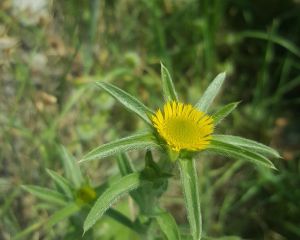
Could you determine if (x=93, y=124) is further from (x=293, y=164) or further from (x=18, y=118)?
(x=293, y=164)

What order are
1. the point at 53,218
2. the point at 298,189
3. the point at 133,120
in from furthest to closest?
the point at 133,120
the point at 298,189
the point at 53,218

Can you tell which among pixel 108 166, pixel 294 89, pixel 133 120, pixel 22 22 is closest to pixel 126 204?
Result: pixel 108 166

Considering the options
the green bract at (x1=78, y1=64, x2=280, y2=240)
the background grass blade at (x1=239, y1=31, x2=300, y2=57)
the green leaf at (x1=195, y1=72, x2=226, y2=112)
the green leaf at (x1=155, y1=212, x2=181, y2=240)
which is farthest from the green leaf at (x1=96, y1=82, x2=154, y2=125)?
the background grass blade at (x1=239, y1=31, x2=300, y2=57)

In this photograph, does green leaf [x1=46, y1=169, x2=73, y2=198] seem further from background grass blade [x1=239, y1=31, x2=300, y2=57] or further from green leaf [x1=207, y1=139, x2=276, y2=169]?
background grass blade [x1=239, y1=31, x2=300, y2=57]

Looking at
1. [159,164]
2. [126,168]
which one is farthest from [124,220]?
[159,164]

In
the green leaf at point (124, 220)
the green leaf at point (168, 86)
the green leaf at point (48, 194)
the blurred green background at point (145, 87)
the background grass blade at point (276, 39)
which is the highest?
the background grass blade at point (276, 39)

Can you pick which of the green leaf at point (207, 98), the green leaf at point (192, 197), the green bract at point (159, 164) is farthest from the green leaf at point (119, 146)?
the green leaf at point (207, 98)

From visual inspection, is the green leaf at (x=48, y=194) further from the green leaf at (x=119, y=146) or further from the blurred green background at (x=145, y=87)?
the blurred green background at (x=145, y=87)
